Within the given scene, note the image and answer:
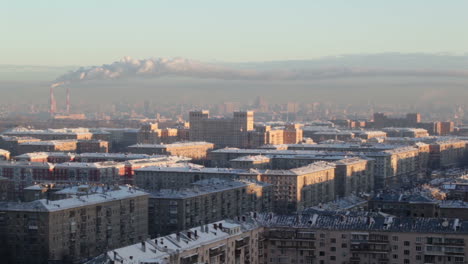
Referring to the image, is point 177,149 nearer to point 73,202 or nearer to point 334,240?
point 73,202

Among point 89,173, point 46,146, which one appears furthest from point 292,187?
point 46,146

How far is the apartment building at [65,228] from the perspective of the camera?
29656 mm

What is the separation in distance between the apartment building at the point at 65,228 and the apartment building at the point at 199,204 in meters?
2.12

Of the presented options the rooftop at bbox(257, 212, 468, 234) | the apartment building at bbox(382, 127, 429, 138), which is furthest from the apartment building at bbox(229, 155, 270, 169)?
the apartment building at bbox(382, 127, 429, 138)

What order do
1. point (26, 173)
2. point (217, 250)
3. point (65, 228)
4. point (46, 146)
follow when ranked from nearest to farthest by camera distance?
point (217, 250) → point (65, 228) → point (26, 173) → point (46, 146)

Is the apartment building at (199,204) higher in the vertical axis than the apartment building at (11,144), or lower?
higher

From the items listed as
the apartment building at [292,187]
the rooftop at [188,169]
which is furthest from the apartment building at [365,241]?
the rooftop at [188,169]

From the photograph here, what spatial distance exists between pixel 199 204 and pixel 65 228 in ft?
25.4

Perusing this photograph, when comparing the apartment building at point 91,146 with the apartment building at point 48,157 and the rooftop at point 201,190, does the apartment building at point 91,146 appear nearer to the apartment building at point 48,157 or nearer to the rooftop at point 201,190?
the apartment building at point 48,157

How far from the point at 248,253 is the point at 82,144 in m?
59.2

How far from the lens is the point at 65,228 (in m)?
30.3

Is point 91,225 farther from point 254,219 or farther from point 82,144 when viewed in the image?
point 82,144

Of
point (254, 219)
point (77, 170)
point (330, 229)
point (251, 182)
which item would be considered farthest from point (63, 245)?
point (77, 170)

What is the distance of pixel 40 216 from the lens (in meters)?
29.8
